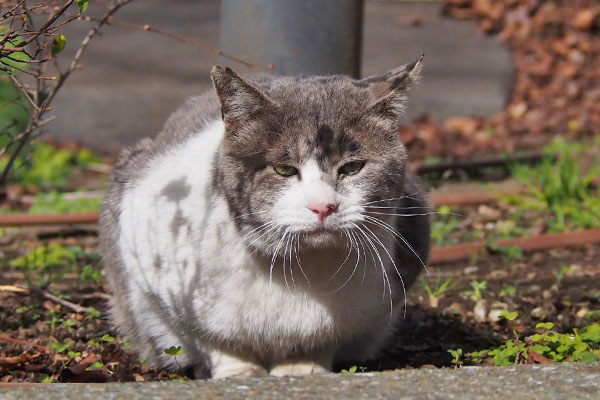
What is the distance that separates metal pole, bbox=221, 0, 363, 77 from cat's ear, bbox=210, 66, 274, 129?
1.30m

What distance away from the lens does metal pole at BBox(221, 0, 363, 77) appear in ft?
13.1

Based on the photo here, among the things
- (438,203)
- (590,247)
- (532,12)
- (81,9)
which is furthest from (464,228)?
(532,12)

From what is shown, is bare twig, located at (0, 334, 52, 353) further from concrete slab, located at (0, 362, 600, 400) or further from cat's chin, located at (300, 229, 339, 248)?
cat's chin, located at (300, 229, 339, 248)

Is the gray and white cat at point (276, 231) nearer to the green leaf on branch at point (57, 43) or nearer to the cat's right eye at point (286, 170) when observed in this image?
the cat's right eye at point (286, 170)

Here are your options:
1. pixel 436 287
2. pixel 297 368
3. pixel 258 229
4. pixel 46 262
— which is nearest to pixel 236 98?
pixel 258 229

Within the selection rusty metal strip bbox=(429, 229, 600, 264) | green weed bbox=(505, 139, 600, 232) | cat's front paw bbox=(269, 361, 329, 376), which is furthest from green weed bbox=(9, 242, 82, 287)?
green weed bbox=(505, 139, 600, 232)

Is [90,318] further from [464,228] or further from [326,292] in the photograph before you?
[464,228]

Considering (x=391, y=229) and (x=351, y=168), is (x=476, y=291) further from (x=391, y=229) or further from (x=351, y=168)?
(x=351, y=168)

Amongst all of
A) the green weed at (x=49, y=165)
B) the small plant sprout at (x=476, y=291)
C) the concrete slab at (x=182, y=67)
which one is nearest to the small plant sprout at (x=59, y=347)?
the small plant sprout at (x=476, y=291)

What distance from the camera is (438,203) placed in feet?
16.7

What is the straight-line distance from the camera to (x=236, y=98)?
2787 millimetres

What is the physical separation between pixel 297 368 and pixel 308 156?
86 cm

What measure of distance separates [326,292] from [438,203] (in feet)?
7.77

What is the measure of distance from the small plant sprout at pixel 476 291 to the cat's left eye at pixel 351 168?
1254 mm
